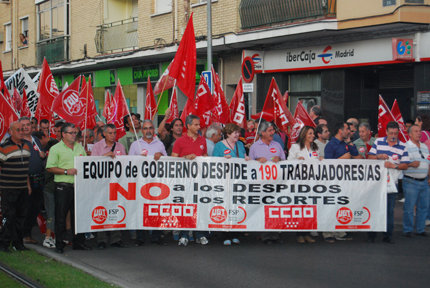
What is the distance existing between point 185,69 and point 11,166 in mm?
3791

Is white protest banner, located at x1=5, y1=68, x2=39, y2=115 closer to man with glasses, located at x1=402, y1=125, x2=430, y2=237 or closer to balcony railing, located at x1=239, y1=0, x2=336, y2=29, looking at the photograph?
balcony railing, located at x1=239, y1=0, x2=336, y2=29

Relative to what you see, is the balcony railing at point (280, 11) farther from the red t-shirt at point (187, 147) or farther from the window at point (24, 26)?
the window at point (24, 26)

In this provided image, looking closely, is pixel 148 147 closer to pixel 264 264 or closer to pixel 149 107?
pixel 264 264

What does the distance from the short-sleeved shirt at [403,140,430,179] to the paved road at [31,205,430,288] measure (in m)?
1.03

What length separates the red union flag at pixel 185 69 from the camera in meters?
12.2

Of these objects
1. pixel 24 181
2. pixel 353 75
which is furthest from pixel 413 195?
pixel 353 75

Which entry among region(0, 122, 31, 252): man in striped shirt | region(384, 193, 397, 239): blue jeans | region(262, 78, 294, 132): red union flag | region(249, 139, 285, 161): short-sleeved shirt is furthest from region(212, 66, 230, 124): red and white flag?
region(0, 122, 31, 252): man in striped shirt

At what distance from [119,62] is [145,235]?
58.7 feet

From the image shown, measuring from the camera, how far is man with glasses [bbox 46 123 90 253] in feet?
31.9

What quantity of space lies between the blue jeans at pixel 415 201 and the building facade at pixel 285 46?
18.2ft

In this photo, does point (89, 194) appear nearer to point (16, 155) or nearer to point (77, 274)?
point (16, 155)

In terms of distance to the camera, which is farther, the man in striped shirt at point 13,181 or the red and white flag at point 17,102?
the red and white flag at point 17,102

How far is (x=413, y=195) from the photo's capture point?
36.4 ft

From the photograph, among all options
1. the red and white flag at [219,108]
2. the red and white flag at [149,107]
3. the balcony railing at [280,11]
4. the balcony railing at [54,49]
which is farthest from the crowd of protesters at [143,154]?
the balcony railing at [54,49]
